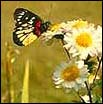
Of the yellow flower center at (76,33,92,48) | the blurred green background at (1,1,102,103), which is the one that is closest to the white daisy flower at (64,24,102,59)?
the yellow flower center at (76,33,92,48)

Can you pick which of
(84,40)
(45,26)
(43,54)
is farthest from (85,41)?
(43,54)

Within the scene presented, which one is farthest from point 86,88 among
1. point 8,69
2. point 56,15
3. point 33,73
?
point 56,15

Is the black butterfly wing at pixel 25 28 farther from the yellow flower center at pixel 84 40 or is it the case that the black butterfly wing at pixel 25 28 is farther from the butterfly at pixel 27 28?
the yellow flower center at pixel 84 40

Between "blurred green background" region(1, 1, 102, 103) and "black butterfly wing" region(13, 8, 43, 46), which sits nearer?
"black butterfly wing" region(13, 8, 43, 46)

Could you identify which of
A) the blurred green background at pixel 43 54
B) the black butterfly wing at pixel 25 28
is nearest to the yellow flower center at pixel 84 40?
the black butterfly wing at pixel 25 28

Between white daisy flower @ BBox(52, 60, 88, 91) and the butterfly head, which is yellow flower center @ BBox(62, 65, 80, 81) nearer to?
white daisy flower @ BBox(52, 60, 88, 91)

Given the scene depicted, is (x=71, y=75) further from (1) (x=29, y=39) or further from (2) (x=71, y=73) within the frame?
(1) (x=29, y=39)

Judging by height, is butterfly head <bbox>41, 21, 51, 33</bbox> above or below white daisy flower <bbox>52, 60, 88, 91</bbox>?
above

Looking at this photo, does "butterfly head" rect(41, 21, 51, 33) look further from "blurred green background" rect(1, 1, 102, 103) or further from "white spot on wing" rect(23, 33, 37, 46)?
"blurred green background" rect(1, 1, 102, 103)
